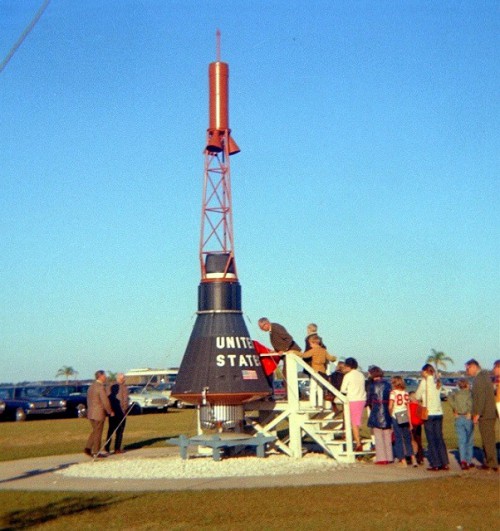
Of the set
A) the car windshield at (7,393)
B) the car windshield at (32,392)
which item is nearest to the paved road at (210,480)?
the car windshield at (32,392)

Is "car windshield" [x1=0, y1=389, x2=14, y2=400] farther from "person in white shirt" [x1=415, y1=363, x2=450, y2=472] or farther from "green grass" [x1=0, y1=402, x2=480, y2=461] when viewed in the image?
"person in white shirt" [x1=415, y1=363, x2=450, y2=472]

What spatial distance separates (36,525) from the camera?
962 centimetres

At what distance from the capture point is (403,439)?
14586mm

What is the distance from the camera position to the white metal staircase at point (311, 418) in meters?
15.5

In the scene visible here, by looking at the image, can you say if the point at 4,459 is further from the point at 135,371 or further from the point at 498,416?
the point at 498,416

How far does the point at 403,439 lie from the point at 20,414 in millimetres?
22635

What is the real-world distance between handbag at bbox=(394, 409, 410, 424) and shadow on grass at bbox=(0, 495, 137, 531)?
5.05 m

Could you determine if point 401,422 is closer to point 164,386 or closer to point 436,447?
point 436,447

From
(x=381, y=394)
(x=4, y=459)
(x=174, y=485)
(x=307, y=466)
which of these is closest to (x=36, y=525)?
(x=174, y=485)

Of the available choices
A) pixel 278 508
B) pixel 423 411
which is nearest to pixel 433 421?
pixel 423 411

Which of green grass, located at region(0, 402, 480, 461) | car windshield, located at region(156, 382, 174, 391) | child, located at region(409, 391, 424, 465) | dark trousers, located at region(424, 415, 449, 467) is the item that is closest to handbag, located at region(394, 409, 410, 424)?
child, located at region(409, 391, 424, 465)

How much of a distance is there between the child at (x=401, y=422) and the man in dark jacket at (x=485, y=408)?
1288mm

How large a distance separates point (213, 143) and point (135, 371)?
5717 mm

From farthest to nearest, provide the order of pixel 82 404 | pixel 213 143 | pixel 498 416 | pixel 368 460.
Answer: pixel 82 404
pixel 213 143
pixel 368 460
pixel 498 416
